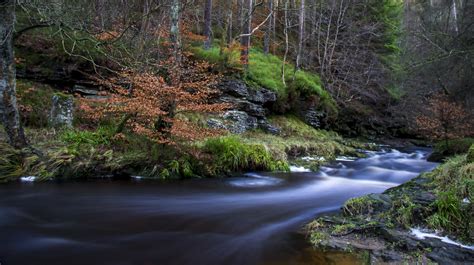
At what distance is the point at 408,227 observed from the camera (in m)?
4.88

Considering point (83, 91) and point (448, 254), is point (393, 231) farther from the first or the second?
point (83, 91)

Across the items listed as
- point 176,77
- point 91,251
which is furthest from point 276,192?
point 91,251

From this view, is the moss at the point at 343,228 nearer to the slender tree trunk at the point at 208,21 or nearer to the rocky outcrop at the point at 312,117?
the slender tree trunk at the point at 208,21

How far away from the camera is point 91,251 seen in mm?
4355

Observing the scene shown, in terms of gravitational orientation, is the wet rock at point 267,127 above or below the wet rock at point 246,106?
below

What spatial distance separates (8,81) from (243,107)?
8.50 metres

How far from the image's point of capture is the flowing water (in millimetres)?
4281

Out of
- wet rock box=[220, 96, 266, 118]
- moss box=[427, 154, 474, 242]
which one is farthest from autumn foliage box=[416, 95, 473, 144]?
moss box=[427, 154, 474, 242]

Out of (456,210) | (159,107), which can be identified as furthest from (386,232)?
(159,107)

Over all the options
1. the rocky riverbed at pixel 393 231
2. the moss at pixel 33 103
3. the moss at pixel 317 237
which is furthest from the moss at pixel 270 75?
the moss at pixel 317 237

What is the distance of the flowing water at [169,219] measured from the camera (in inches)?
169

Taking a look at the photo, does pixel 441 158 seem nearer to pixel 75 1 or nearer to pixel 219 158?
pixel 219 158

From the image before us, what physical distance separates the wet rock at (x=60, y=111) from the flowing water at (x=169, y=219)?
9.30ft

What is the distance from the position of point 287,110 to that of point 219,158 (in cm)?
824
